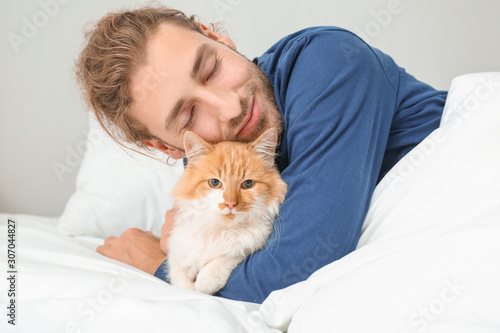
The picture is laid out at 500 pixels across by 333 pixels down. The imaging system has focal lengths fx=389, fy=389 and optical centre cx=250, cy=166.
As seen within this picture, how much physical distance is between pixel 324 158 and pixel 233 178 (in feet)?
1.25

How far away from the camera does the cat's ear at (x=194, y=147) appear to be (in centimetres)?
145

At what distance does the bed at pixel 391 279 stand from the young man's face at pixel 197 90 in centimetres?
55

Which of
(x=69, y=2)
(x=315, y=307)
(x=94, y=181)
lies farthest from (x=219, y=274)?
(x=69, y=2)

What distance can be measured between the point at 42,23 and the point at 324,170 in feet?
8.73

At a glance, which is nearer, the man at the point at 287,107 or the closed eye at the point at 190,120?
the man at the point at 287,107

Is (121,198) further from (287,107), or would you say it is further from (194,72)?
(287,107)

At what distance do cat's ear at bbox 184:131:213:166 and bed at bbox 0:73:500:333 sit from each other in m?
0.49

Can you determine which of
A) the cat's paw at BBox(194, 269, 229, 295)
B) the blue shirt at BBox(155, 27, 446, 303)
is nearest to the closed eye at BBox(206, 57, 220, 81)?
the blue shirt at BBox(155, 27, 446, 303)

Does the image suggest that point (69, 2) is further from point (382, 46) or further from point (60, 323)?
point (60, 323)

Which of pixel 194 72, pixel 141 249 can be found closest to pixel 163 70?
pixel 194 72

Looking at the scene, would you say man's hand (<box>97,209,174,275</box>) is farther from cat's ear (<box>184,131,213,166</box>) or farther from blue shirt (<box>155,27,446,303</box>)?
blue shirt (<box>155,27,446,303</box>)

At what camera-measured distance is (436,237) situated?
38.2 inches

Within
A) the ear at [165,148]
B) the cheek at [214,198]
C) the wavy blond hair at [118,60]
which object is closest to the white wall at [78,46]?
the wavy blond hair at [118,60]

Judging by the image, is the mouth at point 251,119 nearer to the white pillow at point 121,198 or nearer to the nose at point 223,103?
the nose at point 223,103
